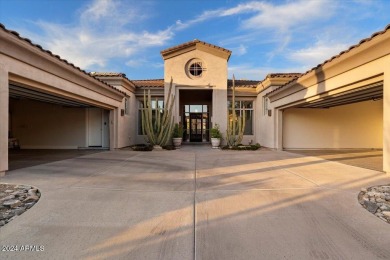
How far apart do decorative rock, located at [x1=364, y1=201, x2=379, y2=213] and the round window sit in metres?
14.2

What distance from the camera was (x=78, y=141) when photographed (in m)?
14.8

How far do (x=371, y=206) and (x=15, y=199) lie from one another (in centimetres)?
588

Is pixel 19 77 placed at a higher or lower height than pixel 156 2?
lower

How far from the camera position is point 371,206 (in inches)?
157

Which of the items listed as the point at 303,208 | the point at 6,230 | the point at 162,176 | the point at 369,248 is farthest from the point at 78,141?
the point at 369,248

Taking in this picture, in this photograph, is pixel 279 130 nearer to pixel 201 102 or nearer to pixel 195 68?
pixel 195 68

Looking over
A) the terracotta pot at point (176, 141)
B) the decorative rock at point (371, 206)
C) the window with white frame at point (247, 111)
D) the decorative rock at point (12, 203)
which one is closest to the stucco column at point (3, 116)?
the decorative rock at point (12, 203)

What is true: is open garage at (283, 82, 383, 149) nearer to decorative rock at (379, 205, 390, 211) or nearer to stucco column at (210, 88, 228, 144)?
stucco column at (210, 88, 228, 144)

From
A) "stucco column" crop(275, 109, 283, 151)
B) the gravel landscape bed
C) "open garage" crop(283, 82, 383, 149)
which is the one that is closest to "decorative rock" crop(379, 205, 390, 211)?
the gravel landscape bed

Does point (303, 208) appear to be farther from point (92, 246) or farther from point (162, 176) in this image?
point (162, 176)

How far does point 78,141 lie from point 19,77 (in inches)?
351

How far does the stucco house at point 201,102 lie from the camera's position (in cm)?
739

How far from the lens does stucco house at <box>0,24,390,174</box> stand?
24.3 ft

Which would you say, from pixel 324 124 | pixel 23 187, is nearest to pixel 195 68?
pixel 324 124
